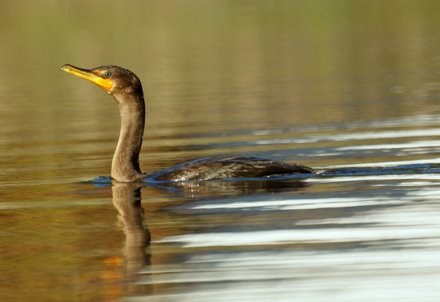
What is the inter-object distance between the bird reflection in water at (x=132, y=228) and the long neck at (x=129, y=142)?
0.60ft

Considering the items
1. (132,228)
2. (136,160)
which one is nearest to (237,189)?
(136,160)

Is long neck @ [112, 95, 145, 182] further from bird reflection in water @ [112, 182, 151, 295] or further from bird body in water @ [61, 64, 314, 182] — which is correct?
bird reflection in water @ [112, 182, 151, 295]

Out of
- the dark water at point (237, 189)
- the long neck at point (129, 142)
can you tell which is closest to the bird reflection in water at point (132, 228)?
the dark water at point (237, 189)

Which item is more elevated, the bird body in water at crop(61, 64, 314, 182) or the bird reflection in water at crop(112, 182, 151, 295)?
the bird body in water at crop(61, 64, 314, 182)

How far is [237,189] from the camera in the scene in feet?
43.8

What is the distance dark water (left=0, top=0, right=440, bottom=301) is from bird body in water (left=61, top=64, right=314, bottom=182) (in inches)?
7.3

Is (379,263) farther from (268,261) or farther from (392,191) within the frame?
(392,191)

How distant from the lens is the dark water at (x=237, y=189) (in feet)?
30.2

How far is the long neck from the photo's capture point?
14.6 metres

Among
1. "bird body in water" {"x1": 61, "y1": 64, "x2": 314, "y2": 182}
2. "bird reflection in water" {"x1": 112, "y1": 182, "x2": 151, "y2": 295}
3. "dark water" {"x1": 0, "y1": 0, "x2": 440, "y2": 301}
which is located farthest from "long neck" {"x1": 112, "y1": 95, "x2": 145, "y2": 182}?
"dark water" {"x1": 0, "y1": 0, "x2": 440, "y2": 301}

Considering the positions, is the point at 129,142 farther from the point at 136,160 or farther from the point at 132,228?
the point at 132,228

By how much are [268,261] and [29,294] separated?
5.23 ft

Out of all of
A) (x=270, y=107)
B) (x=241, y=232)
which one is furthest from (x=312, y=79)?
(x=241, y=232)

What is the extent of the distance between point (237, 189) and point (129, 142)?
6.13 ft
